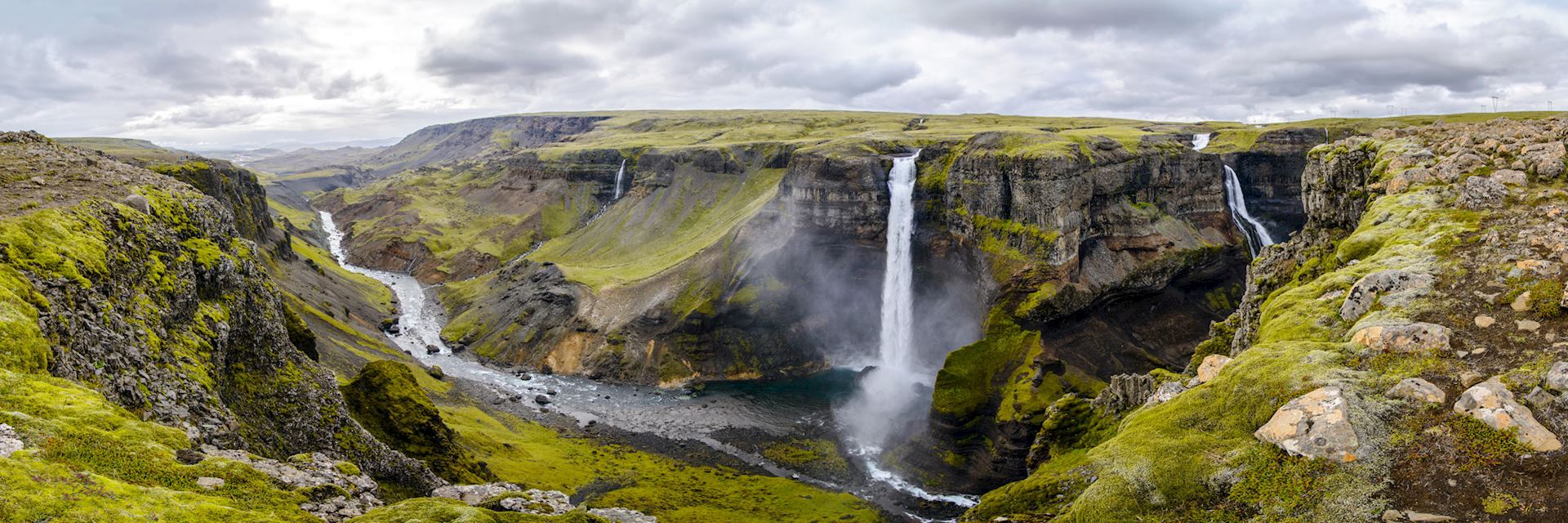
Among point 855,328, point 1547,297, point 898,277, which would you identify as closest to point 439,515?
point 1547,297

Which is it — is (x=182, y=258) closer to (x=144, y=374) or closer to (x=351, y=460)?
(x=144, y=374)

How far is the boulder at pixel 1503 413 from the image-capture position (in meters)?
17.2

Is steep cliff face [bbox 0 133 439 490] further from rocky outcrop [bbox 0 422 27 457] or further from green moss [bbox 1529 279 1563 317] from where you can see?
green moss [bbox 1529 279 1563 317]

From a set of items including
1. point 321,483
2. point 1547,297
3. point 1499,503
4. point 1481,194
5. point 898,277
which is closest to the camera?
point 1499,503

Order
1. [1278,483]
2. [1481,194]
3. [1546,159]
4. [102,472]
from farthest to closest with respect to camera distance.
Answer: [1546,159]
[1481,194]
[1278,483]
[102,472]

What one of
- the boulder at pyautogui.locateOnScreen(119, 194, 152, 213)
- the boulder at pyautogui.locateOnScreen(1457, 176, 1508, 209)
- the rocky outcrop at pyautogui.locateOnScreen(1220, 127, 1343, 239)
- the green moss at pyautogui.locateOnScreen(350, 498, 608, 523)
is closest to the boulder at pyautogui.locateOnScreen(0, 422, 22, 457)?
the green moss at pyautogui.locateOnScreen(350, 498, 608, 523)

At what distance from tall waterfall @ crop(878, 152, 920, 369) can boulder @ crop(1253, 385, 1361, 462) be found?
213ft

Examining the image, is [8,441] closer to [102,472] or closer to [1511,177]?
[102,472]

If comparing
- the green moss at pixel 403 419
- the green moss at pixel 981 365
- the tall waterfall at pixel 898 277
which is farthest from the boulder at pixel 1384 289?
the tall waterfall at pixel 898 277

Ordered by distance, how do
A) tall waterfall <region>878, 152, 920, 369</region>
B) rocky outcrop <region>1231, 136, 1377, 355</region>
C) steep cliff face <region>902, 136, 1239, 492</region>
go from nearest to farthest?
rocky outcrop <region>1231, 136, 1377, 355</region> → steep cliff face <region>902, 136, 1239, 492</region> → tall waterfall <region>878, 152, 920, 369</region>

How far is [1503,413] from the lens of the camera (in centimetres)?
1828

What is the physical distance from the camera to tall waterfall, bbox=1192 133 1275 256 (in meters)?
95.6

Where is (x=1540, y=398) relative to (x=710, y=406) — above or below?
above

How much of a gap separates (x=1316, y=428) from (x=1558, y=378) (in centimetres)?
526
